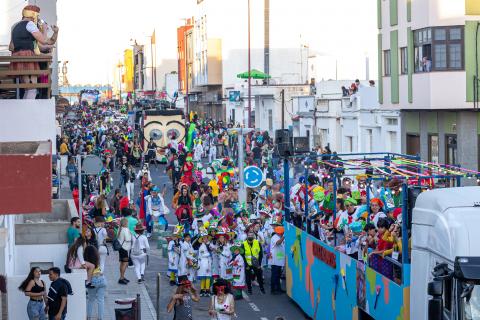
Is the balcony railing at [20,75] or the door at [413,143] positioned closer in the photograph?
the balcony railing at [20,75]

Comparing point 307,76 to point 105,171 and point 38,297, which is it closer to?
point 105,171

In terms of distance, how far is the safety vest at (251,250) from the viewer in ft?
76.6

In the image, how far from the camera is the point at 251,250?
2341 cm

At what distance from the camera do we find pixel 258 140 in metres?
58.2

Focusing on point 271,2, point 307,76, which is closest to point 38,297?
point 307,76

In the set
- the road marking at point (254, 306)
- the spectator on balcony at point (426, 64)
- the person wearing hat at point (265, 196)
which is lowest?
the road marking at point (254, 306)

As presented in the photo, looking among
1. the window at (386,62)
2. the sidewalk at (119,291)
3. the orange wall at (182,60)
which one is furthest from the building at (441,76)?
the orange wall at (182,60)

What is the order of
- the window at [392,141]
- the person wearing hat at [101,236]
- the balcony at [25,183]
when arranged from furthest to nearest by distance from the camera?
the window at [392,141] < the person wearing hat at [101,236] < the balcony at [25,183]

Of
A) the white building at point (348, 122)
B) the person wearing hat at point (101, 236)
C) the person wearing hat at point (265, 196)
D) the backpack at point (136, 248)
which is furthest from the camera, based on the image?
the white building at point (348, 122)

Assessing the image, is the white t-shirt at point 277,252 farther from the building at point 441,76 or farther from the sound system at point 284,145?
the building at point 441,76

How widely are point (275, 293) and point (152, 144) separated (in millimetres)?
38606

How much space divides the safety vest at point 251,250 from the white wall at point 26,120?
7788mm

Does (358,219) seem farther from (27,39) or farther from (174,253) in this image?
(174,253)

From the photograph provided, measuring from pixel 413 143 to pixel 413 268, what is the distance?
27.2 m
